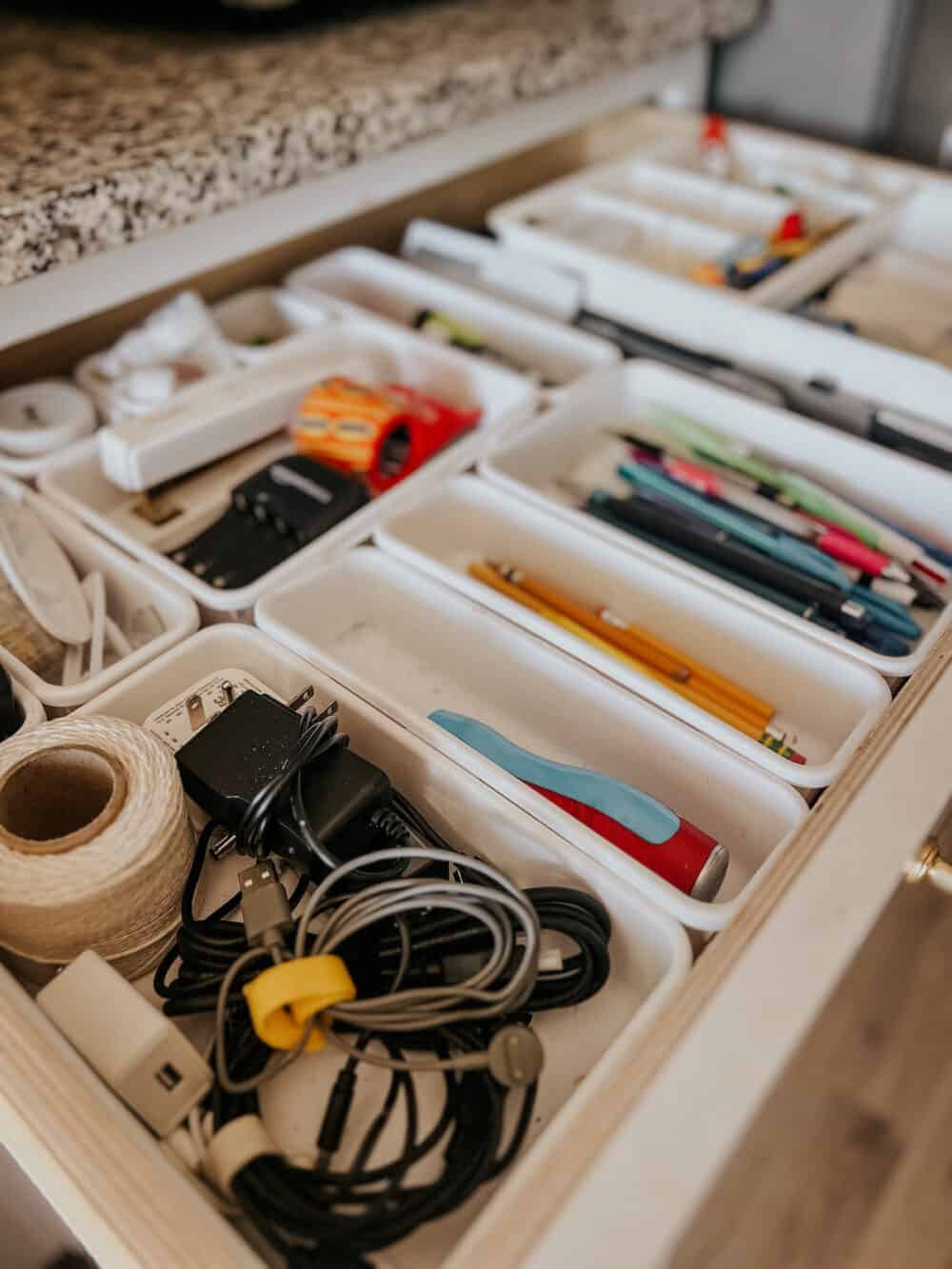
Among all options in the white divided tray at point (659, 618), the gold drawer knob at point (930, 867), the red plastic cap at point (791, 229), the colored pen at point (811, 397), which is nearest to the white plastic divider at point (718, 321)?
the colored pen at point (811, 397)

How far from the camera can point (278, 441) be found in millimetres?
780

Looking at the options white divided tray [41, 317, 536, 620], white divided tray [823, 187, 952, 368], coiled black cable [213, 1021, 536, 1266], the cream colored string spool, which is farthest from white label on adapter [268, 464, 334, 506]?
white divided tray [823, 187, 952, 368]

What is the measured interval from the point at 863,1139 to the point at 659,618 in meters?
0.68

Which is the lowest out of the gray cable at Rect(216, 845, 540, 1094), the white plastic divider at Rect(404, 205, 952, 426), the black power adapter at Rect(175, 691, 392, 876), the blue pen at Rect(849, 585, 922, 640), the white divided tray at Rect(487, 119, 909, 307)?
the gray cable at Rect(216, 845, 540, 1094)

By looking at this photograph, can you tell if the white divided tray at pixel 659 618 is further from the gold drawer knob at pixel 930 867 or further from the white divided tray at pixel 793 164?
the white divided tray at pixel 793 164

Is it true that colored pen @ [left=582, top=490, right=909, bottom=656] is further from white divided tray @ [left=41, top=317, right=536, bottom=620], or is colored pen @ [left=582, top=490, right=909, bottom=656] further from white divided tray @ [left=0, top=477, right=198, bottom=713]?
white divided tray @ [left=0, top=477, right=198, bottom=713]

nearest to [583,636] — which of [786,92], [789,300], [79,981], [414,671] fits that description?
[414,671]

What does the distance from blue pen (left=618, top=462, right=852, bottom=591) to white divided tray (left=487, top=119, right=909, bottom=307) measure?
18cm

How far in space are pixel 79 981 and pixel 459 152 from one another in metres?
0.77

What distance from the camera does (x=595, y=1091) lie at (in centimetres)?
39

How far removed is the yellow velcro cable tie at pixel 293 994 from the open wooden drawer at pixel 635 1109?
6cm

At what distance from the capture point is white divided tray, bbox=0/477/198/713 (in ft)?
1.77

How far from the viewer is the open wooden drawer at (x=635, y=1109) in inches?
12.7

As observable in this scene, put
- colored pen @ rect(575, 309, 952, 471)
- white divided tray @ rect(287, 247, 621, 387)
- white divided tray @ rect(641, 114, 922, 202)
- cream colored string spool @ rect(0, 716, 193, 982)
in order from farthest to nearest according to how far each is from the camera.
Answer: white divided tray @ rect(641, 114, 922, 202), white divided tray @ rect(287, 247, 621, 387), colored pen @ rect(575, 309, 952, 471), cream colored string spool @ rect(0, 716, 193, 982)
